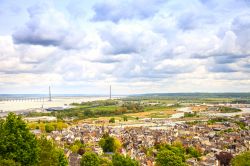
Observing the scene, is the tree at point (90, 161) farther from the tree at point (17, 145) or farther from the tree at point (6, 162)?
the tree at point (6, 162)

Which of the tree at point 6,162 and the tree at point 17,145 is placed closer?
the tree at point 6,162

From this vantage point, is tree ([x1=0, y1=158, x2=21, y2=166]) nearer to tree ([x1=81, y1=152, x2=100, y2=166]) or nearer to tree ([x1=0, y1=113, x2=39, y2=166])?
tree ([x1=0, y1=113, x2=39, y2=166])

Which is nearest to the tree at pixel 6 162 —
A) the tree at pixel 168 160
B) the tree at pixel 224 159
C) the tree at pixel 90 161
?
the tree at pixel 90 161

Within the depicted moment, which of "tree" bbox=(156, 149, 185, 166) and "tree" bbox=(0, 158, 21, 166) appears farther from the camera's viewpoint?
"tree" bbox=(156, 149, 185, 166)

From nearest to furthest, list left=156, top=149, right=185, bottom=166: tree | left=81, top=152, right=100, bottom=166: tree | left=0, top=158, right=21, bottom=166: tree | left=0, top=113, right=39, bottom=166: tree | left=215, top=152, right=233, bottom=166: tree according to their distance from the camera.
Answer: left=0, top=158, right=21, bottom=166: tree → left=0, top=113, right=39, bottom=166: tree → left=156, top=149, right=185, bottom=166: tree → left=81, top=152, right=100, bottom=166: tree → left=215, top=152, right=233, bottom=166: tree

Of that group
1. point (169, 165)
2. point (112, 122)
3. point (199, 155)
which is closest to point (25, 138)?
point (169, 165)

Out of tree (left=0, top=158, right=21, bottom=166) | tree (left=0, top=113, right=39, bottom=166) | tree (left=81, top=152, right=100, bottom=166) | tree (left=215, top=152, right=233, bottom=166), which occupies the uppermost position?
tree (left=0, top=113, right=39, bottom=166)

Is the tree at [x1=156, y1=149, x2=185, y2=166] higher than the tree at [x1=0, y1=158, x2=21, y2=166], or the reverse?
the tree at [x1=0, y1=158, x2=21, y2=166]

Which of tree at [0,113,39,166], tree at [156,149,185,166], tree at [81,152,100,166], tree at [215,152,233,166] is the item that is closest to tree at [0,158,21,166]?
tree at [0,113,39,166]
